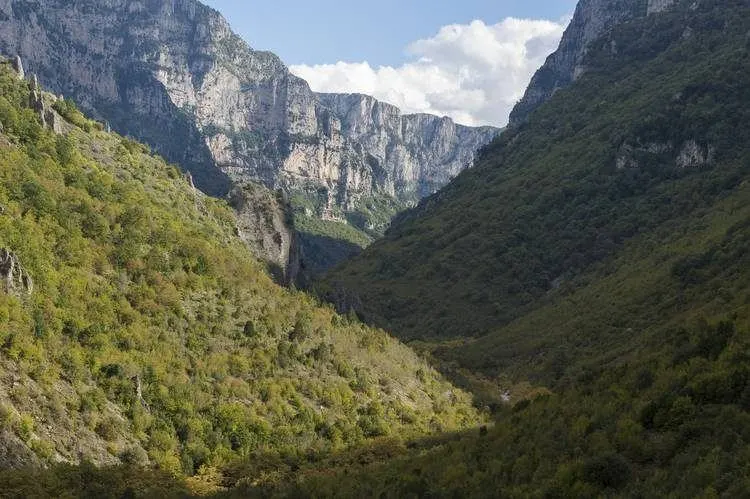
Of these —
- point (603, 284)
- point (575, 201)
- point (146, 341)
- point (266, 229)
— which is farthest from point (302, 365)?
point (575, 201)

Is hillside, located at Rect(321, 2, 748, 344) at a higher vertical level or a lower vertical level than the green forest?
higher

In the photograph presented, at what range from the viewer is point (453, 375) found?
66000 millimetres

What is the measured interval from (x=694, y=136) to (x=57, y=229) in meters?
113

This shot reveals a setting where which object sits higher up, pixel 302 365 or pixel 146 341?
pixel 146 341

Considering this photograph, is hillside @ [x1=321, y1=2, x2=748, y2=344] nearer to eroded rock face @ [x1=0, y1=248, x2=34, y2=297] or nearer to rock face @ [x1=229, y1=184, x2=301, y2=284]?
rock face @ [x1=229, y1=184, x2=301, y2=284]

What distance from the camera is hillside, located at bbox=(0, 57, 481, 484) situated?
97.6ft

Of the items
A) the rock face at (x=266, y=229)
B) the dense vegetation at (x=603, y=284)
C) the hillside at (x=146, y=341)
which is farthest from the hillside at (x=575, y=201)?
the hillside at (x=146, y=341)

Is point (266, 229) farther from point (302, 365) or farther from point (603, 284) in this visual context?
point (603, 284)

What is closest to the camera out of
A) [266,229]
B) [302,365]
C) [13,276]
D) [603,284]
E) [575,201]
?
[13,276]

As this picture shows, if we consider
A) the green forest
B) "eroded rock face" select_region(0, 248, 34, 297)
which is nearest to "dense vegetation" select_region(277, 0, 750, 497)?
the green forest

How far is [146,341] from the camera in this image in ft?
121

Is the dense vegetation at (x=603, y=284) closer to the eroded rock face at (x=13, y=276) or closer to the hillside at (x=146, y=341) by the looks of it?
the hillside at (x=146, y=341)

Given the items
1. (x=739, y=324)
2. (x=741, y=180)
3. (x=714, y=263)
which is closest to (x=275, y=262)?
(x=714, y=263)

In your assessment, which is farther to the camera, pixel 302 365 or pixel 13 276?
pixel 302 365
